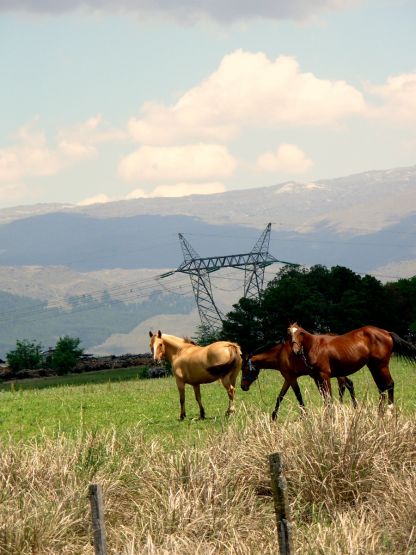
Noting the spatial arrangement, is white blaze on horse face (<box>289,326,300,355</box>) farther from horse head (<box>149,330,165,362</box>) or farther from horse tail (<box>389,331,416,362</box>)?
horse head (<box>149,330,165,362</box>)

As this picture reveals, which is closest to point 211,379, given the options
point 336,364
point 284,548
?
point 336,364

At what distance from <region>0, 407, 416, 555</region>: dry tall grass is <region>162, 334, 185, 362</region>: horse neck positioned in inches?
364

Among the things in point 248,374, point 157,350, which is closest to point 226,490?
point 248,374

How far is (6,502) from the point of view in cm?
1538

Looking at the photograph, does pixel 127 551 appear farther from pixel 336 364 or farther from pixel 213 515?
pixel 336 364

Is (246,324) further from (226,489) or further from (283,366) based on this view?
(226,489)

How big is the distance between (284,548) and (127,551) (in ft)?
7.86

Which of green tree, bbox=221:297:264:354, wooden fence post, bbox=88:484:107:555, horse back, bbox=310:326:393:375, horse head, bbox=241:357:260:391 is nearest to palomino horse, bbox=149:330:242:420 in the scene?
horse head, bbox=241:357:260:391

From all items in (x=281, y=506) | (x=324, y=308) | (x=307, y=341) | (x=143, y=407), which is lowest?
(x=143, y=407)

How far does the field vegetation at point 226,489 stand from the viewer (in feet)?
46.0

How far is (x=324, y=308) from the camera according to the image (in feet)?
317

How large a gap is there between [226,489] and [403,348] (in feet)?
37.0

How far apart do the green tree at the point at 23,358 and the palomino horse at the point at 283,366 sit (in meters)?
82.5

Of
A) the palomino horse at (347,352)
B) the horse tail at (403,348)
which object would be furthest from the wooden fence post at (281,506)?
the horse tail at (403,348)
